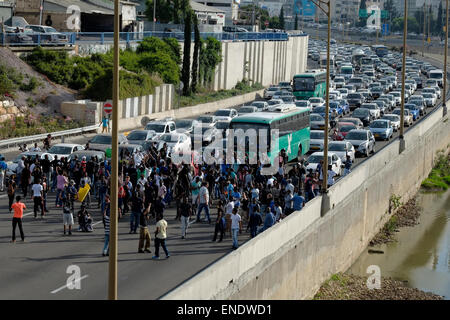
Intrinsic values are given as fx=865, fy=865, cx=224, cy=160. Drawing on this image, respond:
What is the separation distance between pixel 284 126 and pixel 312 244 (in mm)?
14797

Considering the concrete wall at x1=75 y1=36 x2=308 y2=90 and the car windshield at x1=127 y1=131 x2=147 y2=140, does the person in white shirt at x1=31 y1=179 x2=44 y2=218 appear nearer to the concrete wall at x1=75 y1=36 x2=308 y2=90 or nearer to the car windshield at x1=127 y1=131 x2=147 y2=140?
the car windshield at x1=127 y1=131 x2=147 y2=140

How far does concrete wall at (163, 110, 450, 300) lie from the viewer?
60.8 ft

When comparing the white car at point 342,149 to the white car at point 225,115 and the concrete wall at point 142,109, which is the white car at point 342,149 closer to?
the white car at point 225,115

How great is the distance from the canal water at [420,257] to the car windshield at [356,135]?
5135mm

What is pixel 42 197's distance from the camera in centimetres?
2848

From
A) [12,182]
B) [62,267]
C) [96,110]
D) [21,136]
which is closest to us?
[62,267]

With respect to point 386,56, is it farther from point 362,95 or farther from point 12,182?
point 12,182

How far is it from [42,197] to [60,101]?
24.5 metres

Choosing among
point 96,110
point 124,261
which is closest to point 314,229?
point 124,261

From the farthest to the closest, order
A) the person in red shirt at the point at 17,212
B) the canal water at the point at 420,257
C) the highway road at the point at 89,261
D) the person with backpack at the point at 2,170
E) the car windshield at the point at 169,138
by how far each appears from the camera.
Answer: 1. the car windshield at the point at 169,138
2. the person with backpack at the point at 2,170
3. the canal water at the point at 420,257
4. the person in red shirt at the point at 17,212
5. the highway road at the point at 89,261

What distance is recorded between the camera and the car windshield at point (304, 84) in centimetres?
7056

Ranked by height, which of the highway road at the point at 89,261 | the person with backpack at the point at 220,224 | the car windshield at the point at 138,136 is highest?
the car windshield at the point at 138,136

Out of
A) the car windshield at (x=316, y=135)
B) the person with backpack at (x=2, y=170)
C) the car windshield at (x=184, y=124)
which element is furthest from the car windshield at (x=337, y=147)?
the person with backpack at (x=2, y=170)

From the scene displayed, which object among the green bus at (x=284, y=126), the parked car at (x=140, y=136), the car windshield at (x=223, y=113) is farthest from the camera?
the car windshield at (x=223, y=113)
